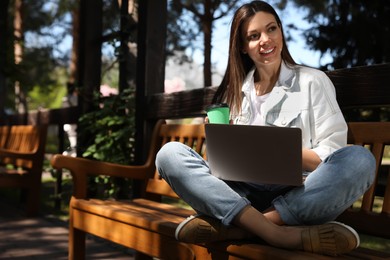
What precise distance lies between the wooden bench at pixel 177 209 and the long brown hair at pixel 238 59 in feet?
1.03

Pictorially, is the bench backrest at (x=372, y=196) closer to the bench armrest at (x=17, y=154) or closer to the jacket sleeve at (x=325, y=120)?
the jacket sleeve at (x=325, y=120)

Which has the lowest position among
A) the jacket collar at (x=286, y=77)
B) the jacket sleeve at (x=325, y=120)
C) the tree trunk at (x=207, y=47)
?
the jacket sleeve at (x=325, y=120)

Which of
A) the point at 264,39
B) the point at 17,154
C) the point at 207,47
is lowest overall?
the point at 17,154

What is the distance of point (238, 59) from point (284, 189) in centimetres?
56

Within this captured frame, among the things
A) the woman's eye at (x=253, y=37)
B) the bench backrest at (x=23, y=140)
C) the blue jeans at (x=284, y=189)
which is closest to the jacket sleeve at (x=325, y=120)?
the blue jeans at (x=284, y=189)

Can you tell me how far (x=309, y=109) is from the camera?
6.98ft

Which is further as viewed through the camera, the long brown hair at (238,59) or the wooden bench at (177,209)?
the long brown hair at (238,59)

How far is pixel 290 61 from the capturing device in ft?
7.50

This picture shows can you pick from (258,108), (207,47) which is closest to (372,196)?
(258,108)

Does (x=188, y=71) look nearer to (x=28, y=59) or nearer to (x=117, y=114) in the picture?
(x=117, y=114)

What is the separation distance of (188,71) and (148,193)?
124cm

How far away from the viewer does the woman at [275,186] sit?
6.07ft

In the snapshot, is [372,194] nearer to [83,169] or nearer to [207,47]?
[83,169]

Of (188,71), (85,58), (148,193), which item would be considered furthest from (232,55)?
Answer: (85,58)
